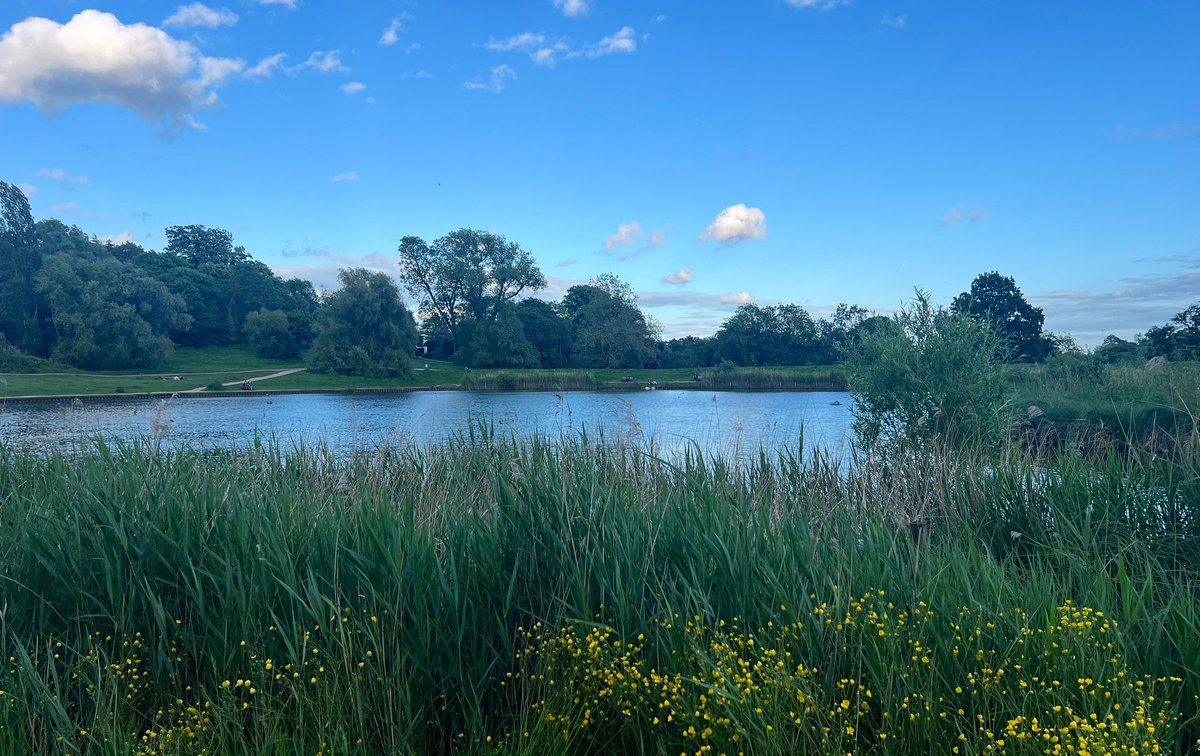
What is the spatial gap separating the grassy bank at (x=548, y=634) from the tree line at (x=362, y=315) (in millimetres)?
44470

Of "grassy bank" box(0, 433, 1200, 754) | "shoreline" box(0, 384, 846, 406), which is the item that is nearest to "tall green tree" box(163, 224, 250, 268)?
"shoreline" box(0, 384, 846, 406)

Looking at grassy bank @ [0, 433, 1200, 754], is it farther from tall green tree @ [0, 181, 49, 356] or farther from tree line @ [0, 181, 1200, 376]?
tall green tree @ [0, 181, 49, 356]

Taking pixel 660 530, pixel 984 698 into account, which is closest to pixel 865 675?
pixel 984 698

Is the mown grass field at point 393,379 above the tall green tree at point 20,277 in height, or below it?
below

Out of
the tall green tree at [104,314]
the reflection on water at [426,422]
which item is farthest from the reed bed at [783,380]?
the tall green tree at [104,314]

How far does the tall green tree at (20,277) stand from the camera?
63844 mm

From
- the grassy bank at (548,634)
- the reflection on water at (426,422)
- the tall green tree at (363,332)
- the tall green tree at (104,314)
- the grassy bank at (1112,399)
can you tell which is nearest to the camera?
the grassy bank at (548,634)

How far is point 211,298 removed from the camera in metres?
81.0

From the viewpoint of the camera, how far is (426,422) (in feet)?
64.3

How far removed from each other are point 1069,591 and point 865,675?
4.80ft

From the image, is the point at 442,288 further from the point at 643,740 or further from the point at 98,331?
the point at 643,740

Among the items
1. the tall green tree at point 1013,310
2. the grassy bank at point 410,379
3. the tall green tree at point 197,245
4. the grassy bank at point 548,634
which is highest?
the tall green tree at point 197,245

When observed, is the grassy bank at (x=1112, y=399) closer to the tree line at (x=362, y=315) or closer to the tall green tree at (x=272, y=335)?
the tree line at (x=362, y=315)

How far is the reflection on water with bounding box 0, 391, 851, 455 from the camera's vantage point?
920 centimetres
